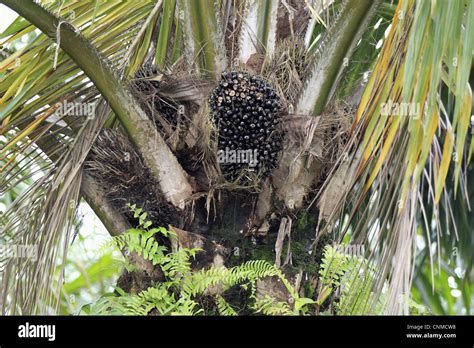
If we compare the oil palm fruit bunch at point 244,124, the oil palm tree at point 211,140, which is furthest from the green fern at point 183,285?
the oil palm fruit bunch at point 244,124

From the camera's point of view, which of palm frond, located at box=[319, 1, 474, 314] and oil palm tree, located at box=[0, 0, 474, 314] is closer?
palm frond, located at box=[319, 1, 474, 314]

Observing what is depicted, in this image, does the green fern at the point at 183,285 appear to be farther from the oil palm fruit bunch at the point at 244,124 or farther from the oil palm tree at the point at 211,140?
the oil palm fruit bunch at the point at 244,124

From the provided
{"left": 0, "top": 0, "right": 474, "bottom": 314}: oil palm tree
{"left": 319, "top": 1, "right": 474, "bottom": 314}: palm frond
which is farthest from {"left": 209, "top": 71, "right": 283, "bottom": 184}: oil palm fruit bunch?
{"left": 319, "top": 1, "right": 474, "bottom": 314}: palm frond

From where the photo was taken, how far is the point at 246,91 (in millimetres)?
3168

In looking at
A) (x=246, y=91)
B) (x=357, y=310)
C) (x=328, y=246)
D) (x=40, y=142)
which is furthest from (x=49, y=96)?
(x=357, y=310)

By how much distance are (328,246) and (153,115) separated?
3.25ft

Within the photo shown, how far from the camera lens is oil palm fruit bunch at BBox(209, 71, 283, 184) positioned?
124 inches

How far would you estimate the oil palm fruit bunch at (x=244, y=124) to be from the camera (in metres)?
3.16

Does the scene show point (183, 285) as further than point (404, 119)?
Yes

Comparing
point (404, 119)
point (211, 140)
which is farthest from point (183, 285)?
point (404, 119)

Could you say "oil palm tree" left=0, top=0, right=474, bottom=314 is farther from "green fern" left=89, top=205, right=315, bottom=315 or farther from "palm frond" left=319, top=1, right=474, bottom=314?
"green fern" left=89, top=205, right=315, bottom=315

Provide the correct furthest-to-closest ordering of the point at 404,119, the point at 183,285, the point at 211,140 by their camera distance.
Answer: the point at 211,140 → the point at 183,285 → the point at 404,119

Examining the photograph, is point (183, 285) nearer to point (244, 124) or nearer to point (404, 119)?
point (244, 124)

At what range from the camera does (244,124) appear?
3160 millimetres
